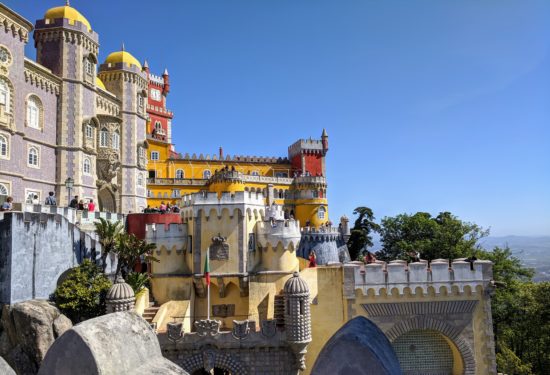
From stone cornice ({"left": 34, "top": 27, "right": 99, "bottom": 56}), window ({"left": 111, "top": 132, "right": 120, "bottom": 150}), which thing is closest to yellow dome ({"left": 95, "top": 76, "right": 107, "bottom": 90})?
stone cornice ({"left": 34, "top": 27, "right": 99, "bottom": 56})

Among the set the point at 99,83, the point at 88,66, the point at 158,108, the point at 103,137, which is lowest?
the point at 103,137

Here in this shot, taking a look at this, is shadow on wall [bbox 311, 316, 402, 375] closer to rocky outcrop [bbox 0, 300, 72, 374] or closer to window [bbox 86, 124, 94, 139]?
rocky outcrop [bbox 0, 300, 72, 374]

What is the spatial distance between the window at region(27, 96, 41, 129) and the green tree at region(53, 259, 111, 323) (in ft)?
47.1

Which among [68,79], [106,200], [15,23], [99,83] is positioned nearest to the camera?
[15,23]

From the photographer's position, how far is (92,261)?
25.0 metres

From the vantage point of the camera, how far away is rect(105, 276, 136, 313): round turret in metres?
19.0

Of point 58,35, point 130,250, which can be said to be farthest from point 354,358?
point 58,35

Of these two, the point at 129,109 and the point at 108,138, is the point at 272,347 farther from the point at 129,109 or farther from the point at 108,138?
the point at 129,109

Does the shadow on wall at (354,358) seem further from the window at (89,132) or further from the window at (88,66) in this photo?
the window at (88,66)

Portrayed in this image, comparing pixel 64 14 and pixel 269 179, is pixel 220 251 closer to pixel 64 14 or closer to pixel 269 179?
pixel 64 14

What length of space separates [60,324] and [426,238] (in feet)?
108

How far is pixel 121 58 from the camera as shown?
42031 mm

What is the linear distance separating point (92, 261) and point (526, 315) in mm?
30827

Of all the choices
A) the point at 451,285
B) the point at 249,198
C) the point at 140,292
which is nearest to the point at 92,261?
the point at 140,292
